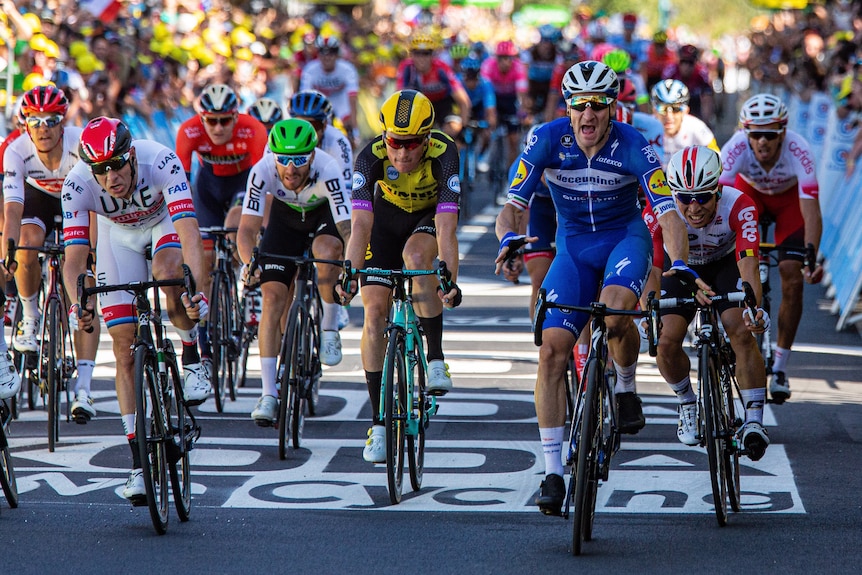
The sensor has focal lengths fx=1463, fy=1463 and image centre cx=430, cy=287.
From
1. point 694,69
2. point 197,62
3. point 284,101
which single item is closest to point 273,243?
point 694,69

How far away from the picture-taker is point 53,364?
9.16 metres

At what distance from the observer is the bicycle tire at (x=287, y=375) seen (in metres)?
8.73

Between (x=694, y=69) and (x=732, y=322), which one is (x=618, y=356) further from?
(x=694, y=69)

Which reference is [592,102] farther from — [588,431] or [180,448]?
[180,448]

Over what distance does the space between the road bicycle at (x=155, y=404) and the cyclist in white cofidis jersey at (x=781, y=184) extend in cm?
446

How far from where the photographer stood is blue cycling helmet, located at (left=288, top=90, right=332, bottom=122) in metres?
11.3

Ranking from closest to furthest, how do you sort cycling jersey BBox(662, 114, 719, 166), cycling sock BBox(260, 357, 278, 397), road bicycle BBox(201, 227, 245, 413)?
cycling sock BBox(260, 357, 278, 397) → road bicycle BBox(201, 227, 245, 413) → cycling jersey BBox(662, 114, 719, 166)

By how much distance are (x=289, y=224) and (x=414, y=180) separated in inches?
61.0

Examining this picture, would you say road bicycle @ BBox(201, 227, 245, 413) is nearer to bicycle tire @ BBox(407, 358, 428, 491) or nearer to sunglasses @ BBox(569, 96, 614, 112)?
bicycle tire @ BBox(407, 358, 428, 491)

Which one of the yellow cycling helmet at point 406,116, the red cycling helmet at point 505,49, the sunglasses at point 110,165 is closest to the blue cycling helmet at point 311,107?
the yellow cycling helmet at point 406,116

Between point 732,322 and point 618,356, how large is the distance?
2.15 ft

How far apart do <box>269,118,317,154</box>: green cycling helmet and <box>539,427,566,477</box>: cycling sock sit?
308cm

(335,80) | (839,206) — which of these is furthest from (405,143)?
(335,80)

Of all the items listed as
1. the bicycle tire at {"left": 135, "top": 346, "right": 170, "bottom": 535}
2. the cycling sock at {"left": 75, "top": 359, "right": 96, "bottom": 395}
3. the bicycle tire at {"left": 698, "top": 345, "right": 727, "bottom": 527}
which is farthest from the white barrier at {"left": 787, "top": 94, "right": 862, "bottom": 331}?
the bicycle tire at {"left": 135, "top": 346, "right": 170, "bottom": 535}
